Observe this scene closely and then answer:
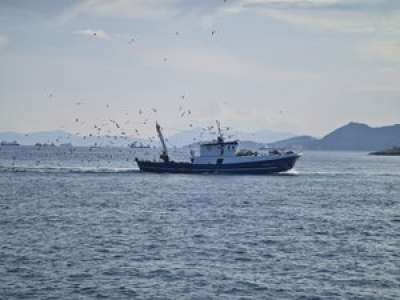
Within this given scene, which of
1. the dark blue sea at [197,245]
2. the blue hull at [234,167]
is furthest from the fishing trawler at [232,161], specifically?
the dark blue sea at [197,245]

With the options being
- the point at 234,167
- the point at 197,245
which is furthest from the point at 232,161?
the point at 197,245

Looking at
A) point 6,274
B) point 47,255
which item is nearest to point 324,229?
point 47,255

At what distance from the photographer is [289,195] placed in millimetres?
73438

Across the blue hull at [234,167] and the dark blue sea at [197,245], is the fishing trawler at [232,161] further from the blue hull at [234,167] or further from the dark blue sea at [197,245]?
the dark blue sea at [197,245]

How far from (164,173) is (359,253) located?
2977 inches

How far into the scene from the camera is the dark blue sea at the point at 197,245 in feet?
93.9

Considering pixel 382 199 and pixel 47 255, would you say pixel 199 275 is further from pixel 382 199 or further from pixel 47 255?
pixel 382 199

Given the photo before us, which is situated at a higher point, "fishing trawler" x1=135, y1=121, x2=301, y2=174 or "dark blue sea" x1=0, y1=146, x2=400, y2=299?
"fishing trawler" x1=135, y1=121, x2=301, y2=174

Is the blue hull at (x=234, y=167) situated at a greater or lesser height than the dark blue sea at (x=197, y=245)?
greater

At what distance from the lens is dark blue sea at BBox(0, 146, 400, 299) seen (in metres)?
28.6

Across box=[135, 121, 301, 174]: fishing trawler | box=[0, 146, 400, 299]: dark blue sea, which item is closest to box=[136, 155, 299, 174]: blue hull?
box=[135, 121, 301, 174]: fishing trawler

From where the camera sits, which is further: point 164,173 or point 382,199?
point 164,173

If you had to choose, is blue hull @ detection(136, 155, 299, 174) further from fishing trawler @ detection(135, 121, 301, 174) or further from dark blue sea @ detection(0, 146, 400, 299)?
dark blue sea @ detection(0, 146, 400, 299)

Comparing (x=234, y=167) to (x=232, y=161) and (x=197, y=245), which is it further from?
(x=197, y=245)
